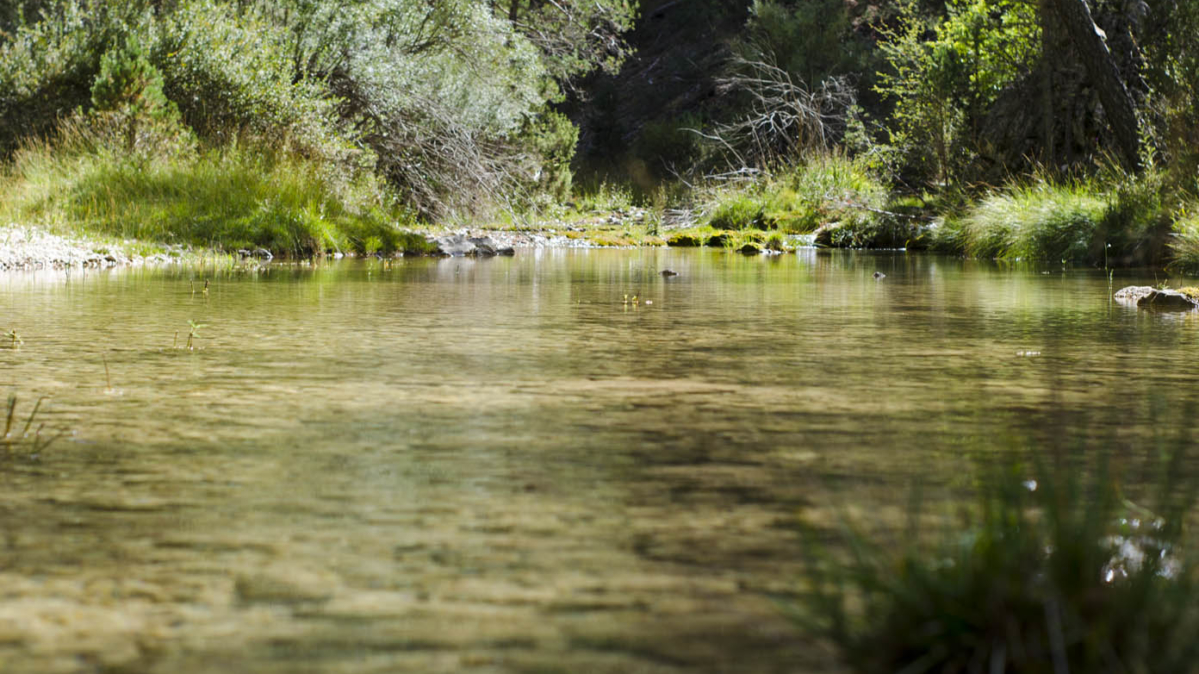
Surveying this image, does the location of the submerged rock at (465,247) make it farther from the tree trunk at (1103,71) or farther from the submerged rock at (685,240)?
the tree trunk at (1103,71)

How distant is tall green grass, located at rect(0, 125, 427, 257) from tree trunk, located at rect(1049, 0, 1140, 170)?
8447mm

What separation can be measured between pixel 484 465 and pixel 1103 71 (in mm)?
15151

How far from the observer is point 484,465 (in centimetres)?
265

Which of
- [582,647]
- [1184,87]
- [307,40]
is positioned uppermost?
[307,40]

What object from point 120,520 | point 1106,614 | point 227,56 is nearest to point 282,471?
point 120,520

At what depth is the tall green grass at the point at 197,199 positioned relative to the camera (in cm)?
1269

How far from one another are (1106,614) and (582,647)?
62cm

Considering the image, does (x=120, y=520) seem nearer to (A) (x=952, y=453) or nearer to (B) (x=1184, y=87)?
(A) (x=952, y=453)

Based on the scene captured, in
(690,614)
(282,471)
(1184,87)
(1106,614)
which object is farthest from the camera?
(1184,87)

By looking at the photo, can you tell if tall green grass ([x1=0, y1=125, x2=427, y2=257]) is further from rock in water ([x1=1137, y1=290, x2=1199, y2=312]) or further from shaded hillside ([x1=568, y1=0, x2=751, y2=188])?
shaded hillside ([x1=568, y1=0, x2=751, y2=188])

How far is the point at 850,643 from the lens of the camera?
1.45 meters

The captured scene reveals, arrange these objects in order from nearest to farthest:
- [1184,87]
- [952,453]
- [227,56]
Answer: [952,453]
[1184,87]
[227,56]

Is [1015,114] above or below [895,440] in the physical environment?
above

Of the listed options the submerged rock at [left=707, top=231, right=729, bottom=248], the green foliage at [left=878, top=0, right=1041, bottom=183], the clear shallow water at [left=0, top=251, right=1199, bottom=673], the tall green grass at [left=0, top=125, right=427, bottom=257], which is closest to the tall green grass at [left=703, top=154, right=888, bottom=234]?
the green foliage at [left=878, top=0, right=1041, bottom=183]
